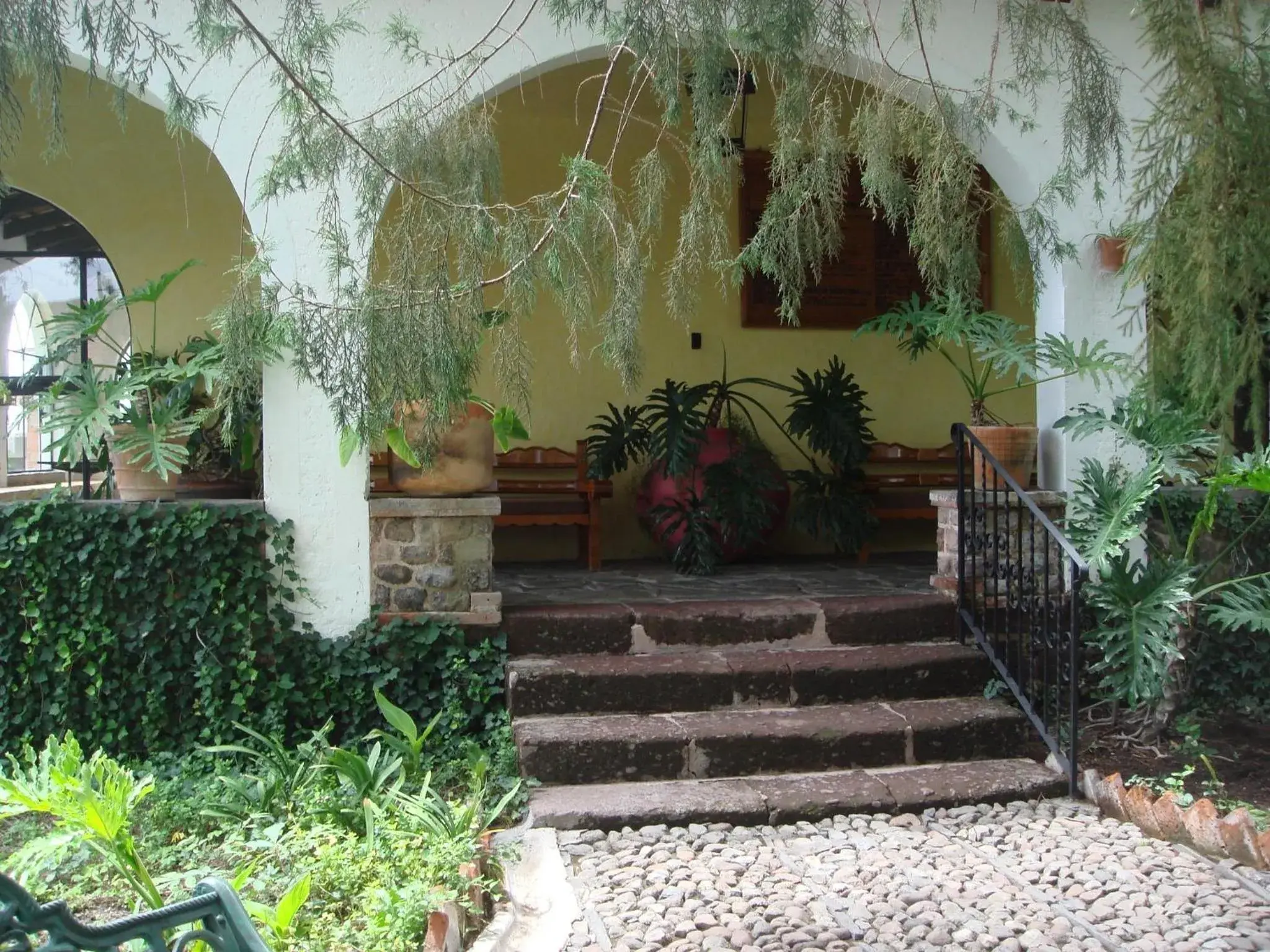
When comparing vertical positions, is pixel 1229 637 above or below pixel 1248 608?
below

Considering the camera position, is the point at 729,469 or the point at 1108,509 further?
the point at 729,469

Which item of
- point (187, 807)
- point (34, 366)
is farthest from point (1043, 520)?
point (34, 366)

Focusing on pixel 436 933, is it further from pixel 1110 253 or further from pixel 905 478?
pixel 905 478

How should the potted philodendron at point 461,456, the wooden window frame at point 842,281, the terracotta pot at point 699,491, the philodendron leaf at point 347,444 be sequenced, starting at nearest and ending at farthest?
1. the philodendron leaf at point 347,444
2. the potted philodendron at point 461,456
3. the terracotta pot at point 699,491
4. the wooden window frame at point 842,281

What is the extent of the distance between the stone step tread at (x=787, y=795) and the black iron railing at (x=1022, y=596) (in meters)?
0.29

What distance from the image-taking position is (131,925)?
1921mm

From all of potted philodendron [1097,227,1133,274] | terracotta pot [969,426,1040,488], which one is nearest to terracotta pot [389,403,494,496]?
terracotta pot [969,426,1040,488]

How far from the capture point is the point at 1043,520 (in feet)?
15.5

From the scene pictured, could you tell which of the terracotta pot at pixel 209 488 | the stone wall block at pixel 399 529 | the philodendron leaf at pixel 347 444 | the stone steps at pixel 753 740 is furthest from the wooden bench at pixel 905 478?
the terracotta pot at pixel 209 488

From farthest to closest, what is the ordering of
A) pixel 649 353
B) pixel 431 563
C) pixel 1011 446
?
1. pixel 649 353
2. pixel 1011 446
3. pixel 431 563

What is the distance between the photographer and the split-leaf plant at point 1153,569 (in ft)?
15.1

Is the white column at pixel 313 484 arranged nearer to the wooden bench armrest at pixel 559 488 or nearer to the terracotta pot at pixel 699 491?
the wooden bench armrest at pixel 559 488

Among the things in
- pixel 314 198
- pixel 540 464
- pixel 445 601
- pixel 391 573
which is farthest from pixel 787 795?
pixel 540 464

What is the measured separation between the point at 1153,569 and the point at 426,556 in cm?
305
